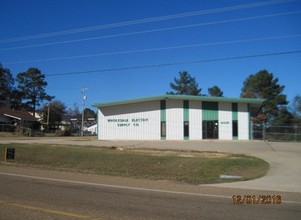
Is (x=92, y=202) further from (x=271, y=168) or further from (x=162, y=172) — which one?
(x=271, y=168)

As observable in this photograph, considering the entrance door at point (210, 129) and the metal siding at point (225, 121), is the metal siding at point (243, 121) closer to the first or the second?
the metal siding at point (225, 121)

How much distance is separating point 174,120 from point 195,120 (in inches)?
94.2

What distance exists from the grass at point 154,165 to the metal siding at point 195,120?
19893 mm

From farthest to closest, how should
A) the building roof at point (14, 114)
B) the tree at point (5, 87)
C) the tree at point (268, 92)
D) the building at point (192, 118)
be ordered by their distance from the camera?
the tree at point (5, 87) → the building roof at point (14, 114) → the tree at point (268, 92) → the building at point (192, 118)

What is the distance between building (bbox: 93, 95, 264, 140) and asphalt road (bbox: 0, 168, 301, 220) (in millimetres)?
31746

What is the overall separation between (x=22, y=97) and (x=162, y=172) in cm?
8928

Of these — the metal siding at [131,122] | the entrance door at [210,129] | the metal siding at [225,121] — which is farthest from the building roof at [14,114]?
the metal siding at [225,121]

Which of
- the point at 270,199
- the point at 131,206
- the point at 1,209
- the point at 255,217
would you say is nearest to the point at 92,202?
the point at 131,206

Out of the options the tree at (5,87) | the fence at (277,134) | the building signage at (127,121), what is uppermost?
the tree at (5,87)

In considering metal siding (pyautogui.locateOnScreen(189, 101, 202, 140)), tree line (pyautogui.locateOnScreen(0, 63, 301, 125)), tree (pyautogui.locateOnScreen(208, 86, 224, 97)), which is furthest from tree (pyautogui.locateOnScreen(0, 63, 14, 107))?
metal siding (pyautogui.locateOnScreen(189, 101, 202, 140))

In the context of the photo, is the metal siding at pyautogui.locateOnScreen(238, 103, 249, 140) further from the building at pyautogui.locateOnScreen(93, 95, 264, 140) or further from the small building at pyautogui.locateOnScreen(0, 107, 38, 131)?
the small building at pyautogui.locateOnScreen(0, 107, 38, 131)

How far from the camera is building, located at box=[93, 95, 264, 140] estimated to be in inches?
1713
